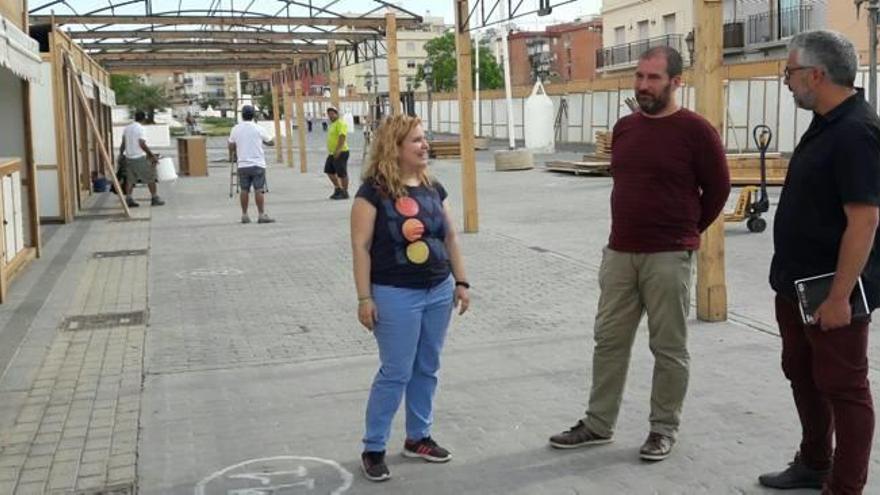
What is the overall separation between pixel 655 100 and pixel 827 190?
958mm

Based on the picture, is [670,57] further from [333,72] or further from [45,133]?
[333,72]

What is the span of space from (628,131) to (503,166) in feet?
74.7

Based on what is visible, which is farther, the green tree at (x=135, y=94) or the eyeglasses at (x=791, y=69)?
the green tree at (x=135, y=94)

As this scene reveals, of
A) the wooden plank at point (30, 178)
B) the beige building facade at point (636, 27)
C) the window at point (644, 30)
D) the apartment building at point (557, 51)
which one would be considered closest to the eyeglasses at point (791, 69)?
the wooden plank at point (30, 178)

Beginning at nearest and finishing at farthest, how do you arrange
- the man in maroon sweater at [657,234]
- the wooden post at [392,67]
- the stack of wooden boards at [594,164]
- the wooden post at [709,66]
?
the man in maroon sweater at [657,234] → the wooden post at [709,66] → the wooden post at [392,67] → the stack of wooden boards at [594,164]

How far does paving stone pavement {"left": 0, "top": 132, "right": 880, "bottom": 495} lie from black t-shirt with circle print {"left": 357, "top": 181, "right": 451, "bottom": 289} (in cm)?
91

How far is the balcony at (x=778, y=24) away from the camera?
40750 millimetres

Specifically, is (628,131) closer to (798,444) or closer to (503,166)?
(798,444)

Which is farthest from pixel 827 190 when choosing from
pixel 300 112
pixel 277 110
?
pixel 277 110

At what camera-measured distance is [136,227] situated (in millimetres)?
15148

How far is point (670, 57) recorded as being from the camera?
4.46 meters

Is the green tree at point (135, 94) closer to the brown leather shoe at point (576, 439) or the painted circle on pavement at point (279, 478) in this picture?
the painted circle on pavement at point (279, 478)

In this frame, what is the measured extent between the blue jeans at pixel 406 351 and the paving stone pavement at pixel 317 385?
25cm

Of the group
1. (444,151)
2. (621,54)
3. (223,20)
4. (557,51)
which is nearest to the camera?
(223,20)
